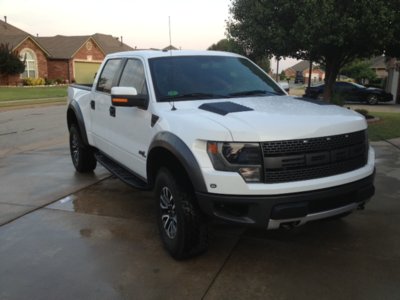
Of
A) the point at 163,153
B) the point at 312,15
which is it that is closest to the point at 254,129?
the point at 163,153

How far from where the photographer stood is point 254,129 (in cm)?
329

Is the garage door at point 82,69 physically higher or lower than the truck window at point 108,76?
lower

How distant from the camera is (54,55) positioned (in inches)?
1881

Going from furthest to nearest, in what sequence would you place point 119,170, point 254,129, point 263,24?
point 263,24 → point 119,170 → point 254,129

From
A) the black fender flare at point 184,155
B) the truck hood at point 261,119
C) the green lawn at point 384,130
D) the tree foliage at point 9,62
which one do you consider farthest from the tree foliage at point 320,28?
the tree foliage at point 9,62

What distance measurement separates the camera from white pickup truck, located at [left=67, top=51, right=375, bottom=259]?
3.30 meters

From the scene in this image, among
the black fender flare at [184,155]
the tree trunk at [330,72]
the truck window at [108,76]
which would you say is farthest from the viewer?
the tree trunk at [330,72]

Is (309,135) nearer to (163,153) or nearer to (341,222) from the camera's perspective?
(163,153)

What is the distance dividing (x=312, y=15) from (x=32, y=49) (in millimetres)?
39233

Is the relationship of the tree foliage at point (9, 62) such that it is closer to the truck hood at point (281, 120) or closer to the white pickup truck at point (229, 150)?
the white pickup truck at point (229, 150)

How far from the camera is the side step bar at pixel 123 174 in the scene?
4758mm

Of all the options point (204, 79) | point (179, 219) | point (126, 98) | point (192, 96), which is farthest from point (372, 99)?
point (179, 219)

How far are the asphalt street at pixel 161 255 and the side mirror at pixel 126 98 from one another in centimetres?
138

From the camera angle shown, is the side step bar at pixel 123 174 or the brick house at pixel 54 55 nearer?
the side step bar at pixel 123 174
